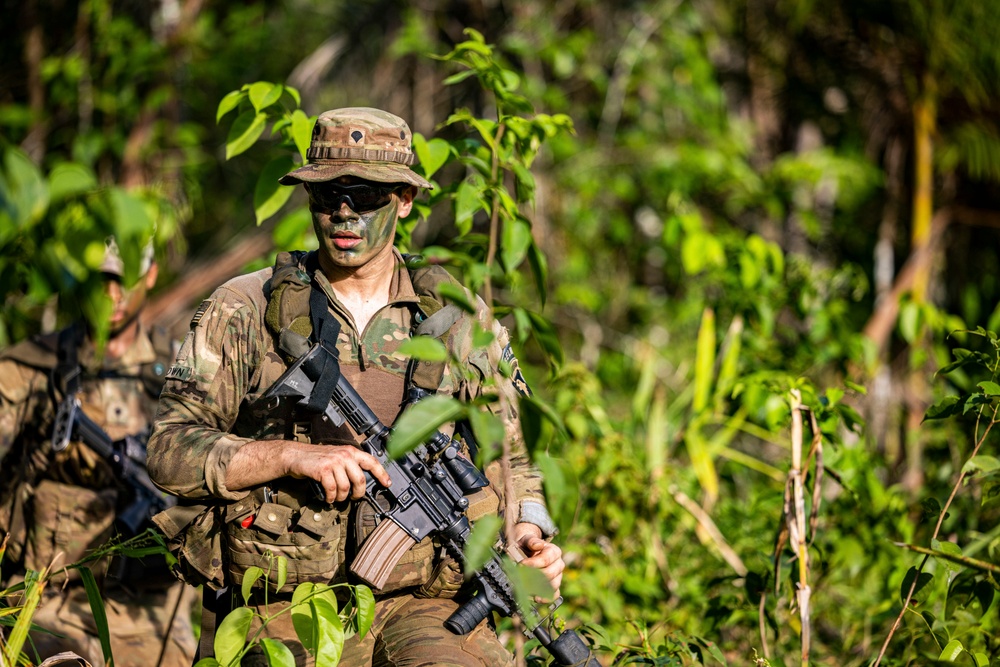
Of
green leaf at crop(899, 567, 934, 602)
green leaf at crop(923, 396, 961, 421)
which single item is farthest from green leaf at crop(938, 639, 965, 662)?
green leaf at crop(923, 396, 961, 421)

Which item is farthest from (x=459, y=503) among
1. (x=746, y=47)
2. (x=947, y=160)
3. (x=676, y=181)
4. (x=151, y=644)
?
(x=746, y=47)

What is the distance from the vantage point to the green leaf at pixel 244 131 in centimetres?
307

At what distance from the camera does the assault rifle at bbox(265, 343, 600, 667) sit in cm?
238

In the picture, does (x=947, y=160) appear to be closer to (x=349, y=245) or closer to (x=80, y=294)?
(x=349, y=245)

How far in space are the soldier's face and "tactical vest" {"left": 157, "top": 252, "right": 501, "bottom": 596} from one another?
0.36ft

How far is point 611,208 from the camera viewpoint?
8492mm

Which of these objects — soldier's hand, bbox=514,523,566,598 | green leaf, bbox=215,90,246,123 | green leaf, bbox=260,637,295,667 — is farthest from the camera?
green leaf, bbox=215,90,246,123

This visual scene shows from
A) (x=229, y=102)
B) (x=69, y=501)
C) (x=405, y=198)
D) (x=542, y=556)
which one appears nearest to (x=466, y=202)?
(x=405, y=198)

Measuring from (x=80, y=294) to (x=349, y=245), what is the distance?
1234mm

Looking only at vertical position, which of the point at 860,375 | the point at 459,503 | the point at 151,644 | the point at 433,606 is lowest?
the point at 151,644

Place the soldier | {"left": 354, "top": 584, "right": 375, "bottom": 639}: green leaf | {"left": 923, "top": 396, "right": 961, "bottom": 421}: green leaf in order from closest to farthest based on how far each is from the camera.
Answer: {"left": 354, "top": 584, "right": 375, "bottom": 639}: green leaf
{"left": 923, "top": 396, "right": 961, "bottom": 421}: green leaf
the soldier

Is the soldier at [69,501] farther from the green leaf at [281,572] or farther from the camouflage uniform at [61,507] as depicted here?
the green leaf at [281,572]

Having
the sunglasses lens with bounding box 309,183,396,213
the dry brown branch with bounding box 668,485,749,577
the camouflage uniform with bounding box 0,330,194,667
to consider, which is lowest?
Result: the dry brown branch with bounding box 668,485,749,577

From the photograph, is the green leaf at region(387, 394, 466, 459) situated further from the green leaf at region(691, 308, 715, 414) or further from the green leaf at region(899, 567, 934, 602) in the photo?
the green leaf at region(691, 308, 715, 414)
